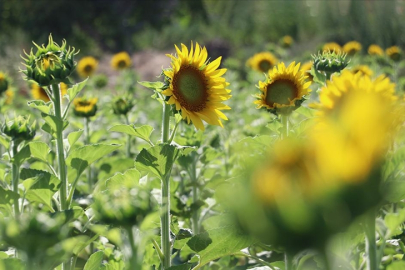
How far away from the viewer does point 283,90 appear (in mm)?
1381

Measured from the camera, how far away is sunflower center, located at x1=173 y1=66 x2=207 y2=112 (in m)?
1.12

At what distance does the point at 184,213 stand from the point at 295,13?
15245 millimetres

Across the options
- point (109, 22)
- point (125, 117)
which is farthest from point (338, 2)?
point (125, 117)

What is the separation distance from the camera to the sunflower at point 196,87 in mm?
1104

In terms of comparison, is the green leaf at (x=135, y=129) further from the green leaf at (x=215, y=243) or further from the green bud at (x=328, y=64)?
the green bud at (x=328, y=64)

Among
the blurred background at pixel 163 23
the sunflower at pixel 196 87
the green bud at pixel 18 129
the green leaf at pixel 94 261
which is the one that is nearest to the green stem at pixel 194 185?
the sunflower at pixel 196 87

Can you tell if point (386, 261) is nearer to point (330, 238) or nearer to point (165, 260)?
point (165, 260)

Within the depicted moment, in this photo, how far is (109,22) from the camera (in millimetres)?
16047

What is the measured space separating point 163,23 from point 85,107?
14.7 m

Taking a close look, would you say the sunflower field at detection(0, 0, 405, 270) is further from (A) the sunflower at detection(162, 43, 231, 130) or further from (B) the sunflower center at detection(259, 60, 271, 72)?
(B) the sunflower center at detection(259, 60, 271, 72)

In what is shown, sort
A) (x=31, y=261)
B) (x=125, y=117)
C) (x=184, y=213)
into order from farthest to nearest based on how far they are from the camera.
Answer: (x=125, y=117) < (x=184, y=213) < (x=31, y=261)

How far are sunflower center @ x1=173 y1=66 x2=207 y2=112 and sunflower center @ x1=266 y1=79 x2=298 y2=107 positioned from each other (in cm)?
22

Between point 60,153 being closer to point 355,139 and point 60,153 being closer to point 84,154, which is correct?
point 84,154

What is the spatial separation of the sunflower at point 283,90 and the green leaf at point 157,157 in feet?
1.32
